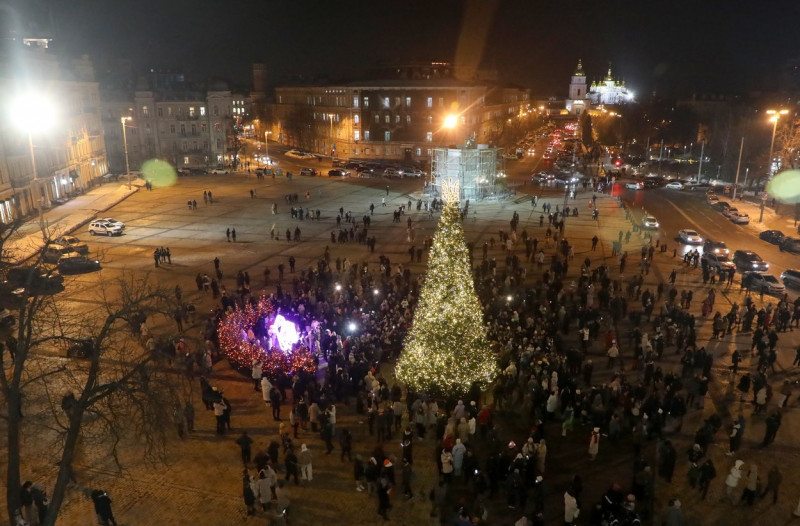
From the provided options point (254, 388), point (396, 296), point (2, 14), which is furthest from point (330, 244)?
point (2, 14)

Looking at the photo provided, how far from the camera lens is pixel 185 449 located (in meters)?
13.2

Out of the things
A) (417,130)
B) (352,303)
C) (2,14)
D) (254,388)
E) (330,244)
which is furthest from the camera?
(417,130)

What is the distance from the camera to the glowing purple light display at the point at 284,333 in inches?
649

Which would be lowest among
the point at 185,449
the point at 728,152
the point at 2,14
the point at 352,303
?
the point at 185,449

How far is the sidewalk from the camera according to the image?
3410 centimetres

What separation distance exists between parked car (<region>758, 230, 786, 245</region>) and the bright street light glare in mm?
45273

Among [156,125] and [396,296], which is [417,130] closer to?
[156,125]

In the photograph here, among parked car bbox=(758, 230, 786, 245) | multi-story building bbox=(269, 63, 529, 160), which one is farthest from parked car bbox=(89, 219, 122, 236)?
multi-story building bbox=(269, 63, 529, 160)

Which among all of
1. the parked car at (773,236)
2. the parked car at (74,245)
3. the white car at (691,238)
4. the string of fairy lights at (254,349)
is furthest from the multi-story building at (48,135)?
the parked car at (773,236)

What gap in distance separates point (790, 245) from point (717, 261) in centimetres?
804

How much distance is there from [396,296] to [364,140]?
57.9m

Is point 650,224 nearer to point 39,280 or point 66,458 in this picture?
point 39,280

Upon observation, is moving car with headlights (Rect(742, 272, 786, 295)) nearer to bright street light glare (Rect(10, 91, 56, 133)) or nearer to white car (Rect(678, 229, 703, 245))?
Result: white car (Rect(678, 229, 703, 245))

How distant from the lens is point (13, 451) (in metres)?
8.88
